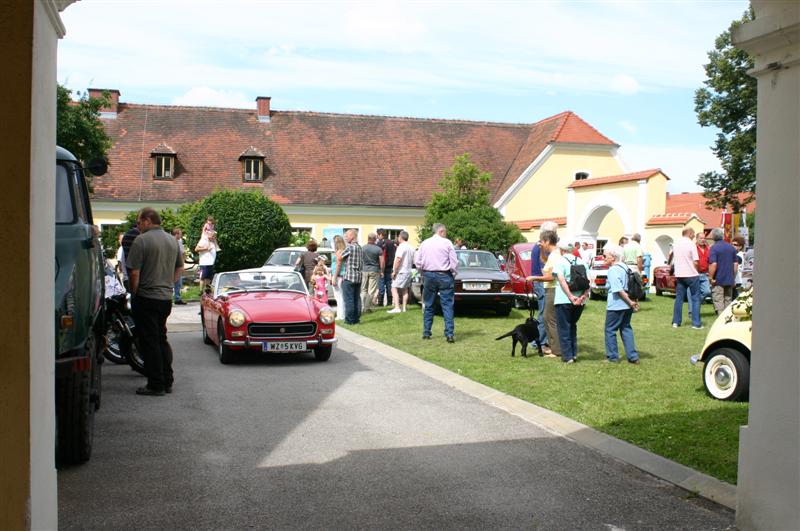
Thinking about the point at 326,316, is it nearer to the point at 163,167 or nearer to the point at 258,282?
the point at 258,282

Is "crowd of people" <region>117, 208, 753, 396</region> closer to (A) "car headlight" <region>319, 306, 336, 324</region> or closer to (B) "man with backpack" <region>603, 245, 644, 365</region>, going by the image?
(B) "man with backpack" <region>603, 245, 644, 365</region>

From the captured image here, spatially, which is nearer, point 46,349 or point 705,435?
point 46,349

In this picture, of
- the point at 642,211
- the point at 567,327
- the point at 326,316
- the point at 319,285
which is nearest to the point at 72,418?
the point at 326,316

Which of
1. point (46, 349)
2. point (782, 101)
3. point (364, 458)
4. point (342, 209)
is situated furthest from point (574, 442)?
point (342, 209)

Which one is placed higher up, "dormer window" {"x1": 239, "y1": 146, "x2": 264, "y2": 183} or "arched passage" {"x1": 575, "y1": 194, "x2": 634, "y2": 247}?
"dormer window" {"x1": 239, "y1": 146, "x2": 264, "y2": 183}

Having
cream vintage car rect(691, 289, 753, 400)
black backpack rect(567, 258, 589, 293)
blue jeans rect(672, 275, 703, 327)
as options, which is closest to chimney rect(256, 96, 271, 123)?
blue jeans rect(672, 275, 703, 327)

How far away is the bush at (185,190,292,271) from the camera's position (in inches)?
1177

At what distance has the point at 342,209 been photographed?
43.4 metres

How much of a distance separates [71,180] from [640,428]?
555cm

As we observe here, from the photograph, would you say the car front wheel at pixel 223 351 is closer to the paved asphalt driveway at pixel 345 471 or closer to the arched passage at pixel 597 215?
the paved asphalt driveway at pixel 345 471

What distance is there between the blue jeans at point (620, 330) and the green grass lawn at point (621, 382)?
0.19 meters

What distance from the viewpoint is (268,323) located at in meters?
11.4

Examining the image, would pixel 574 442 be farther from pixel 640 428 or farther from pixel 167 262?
pixel 167 262

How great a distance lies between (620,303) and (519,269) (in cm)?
1113
